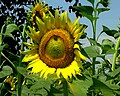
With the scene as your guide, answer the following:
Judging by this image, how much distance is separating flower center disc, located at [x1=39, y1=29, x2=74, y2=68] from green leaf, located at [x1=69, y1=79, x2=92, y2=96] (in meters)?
0.16

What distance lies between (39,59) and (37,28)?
0.24 m

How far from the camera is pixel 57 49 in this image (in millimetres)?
2428

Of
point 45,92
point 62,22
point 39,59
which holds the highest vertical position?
point 62,22

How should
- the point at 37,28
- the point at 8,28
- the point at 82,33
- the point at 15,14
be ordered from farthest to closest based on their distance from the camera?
the point at 15,14 < the point at 8,28 < the point at 37,28 < the point at 82,33

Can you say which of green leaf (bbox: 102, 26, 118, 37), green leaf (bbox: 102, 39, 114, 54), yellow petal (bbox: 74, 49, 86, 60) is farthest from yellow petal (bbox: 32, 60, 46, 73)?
green leaf (bbox: 102, 26, 118, 37)

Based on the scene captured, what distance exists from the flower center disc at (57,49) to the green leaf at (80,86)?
16cm

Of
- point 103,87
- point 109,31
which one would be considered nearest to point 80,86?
point 103,87

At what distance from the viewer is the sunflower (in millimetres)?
2404

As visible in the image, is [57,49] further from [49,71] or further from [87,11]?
[87,11]

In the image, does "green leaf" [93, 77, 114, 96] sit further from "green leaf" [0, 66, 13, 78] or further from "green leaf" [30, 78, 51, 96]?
"green leaf" [0, 66, 13, 78]

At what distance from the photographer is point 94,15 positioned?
9.45 ft

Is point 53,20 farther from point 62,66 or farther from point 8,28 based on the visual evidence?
point 8,28

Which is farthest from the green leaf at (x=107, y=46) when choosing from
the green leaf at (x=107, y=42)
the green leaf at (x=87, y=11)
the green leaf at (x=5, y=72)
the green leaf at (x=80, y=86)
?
the green leaf at (x=5, y=72)

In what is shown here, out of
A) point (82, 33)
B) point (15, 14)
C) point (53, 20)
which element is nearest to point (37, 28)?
point (53, 20)
